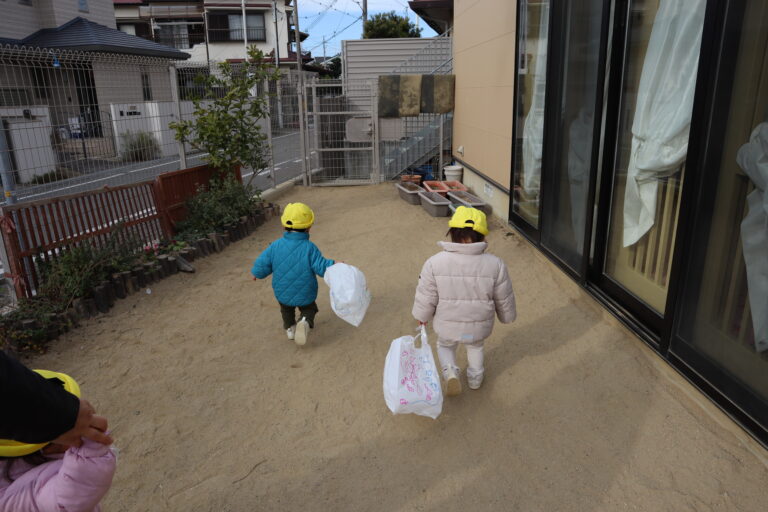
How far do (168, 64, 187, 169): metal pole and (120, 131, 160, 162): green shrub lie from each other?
11.7 inches

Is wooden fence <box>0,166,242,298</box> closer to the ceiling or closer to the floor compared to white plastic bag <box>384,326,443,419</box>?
closer to the ceiling

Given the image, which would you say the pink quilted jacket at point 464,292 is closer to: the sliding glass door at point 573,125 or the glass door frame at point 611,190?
the glass door frame at point 611,190

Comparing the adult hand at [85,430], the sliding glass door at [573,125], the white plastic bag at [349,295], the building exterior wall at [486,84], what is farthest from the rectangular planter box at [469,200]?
the adult hand at [85,430]

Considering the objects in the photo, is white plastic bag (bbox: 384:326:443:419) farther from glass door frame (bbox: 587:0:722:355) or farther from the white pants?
glass door frame (bbox: 587:0:722:355)

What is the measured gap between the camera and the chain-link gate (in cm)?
1066

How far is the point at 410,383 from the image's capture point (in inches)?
118

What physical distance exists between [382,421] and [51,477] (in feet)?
6.88

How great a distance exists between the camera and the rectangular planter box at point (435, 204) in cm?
809

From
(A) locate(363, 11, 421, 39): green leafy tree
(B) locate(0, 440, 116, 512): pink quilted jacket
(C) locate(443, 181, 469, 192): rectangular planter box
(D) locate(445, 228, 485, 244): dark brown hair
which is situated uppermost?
(A) locate(363, 11, 421, 39): green leafy tree

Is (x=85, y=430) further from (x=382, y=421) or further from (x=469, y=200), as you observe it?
(x=469, y=200)

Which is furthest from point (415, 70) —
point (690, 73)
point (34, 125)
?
point (690, 73)

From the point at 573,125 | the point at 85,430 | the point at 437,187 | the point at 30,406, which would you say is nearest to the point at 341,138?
the point at 437,187

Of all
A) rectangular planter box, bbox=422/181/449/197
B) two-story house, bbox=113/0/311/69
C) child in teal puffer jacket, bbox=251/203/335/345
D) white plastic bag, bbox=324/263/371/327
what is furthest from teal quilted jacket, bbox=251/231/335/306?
two-story house, bbox=113/0/311/69

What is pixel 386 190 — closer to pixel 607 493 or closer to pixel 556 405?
pixel 556 405
